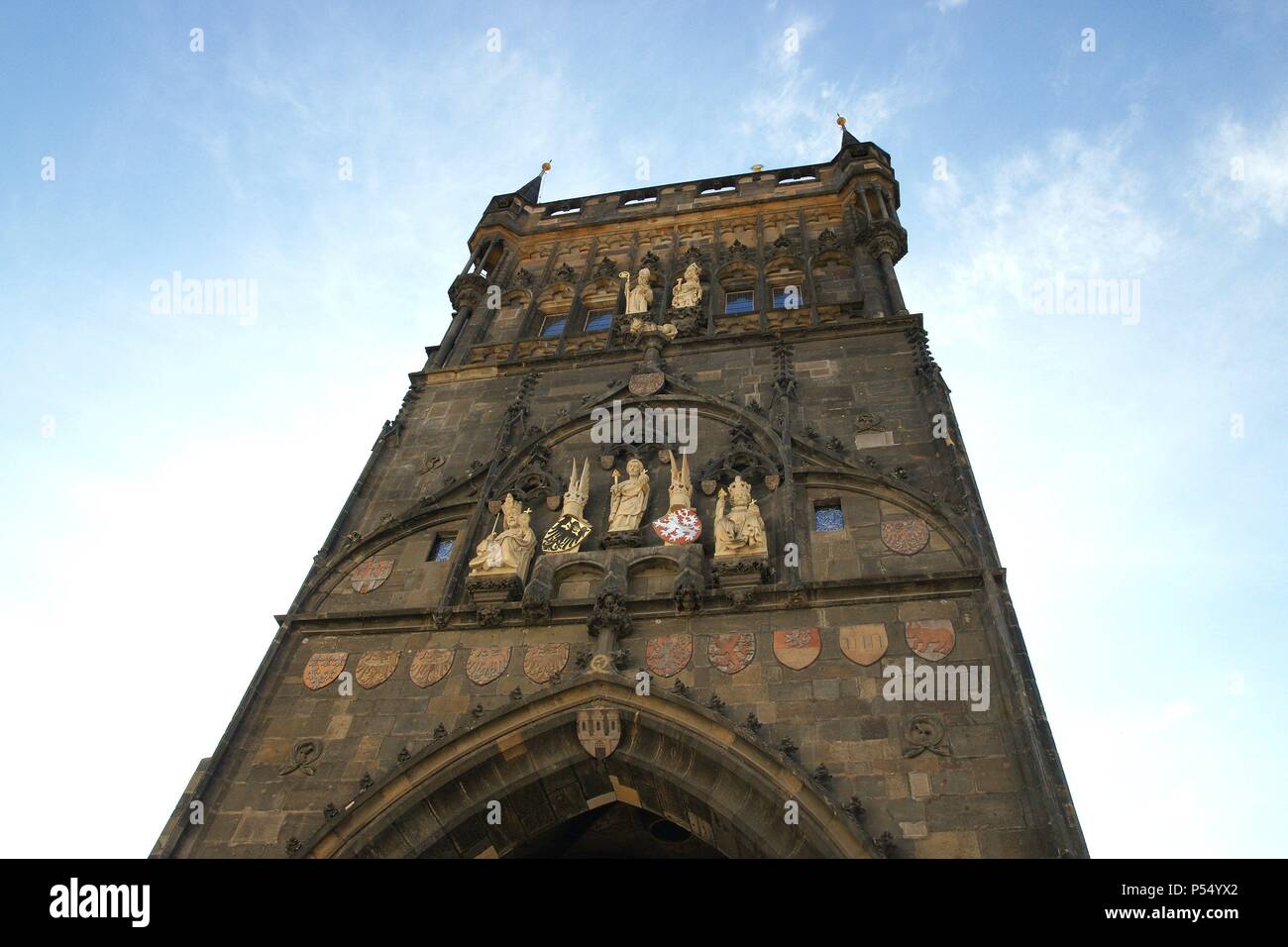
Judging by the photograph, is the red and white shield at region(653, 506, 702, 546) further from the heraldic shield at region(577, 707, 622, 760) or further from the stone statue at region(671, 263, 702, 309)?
the stone statue at region(671, 263, 702, 309)

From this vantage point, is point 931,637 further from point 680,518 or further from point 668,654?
point 680,518

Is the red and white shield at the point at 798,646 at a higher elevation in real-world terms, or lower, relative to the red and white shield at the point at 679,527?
lower

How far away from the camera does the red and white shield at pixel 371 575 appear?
12312mm

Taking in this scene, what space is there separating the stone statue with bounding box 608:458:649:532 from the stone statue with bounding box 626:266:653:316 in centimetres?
541

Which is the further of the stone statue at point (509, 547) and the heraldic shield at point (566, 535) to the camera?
the heraldic shield at point (566, 535)

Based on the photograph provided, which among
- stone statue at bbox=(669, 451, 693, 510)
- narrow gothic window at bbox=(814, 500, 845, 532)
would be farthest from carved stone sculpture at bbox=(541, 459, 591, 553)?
narrow gothic window at bbox=(814, 500, 845, 532)

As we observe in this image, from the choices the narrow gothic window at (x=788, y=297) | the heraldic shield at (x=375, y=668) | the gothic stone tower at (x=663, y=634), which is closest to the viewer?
the gothic stone tower at (x=663, y=634)

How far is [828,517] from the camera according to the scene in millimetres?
11633

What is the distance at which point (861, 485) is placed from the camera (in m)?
11.9

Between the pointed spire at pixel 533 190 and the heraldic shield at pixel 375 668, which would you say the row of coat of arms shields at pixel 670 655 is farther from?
the pointed spire at pixel 533 190

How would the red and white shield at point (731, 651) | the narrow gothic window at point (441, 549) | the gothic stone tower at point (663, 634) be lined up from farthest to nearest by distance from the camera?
1. the narrow gothic window at point (441, 549)
2. the red and white shield at point (731, 651)
3. the gothic stone tower at point (663, 634)

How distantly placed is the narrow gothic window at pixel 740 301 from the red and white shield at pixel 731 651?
881 cm

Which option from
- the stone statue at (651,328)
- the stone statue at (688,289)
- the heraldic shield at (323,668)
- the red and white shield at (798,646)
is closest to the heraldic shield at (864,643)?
the red and white shield at (798,646)
